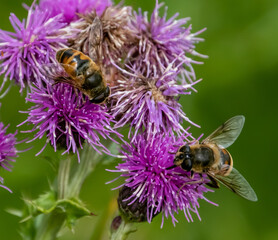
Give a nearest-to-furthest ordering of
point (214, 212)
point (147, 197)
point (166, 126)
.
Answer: point (147, 197) → point (166, 126) → point (214, 212)

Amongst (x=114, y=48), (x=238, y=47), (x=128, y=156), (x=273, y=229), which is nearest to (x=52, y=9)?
(x=114, y=48)

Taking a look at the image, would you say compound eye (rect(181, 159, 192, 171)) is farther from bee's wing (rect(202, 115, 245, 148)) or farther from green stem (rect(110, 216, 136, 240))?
green stem (rect(110, 216, 136, 240))

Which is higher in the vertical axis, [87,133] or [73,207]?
[87,133]

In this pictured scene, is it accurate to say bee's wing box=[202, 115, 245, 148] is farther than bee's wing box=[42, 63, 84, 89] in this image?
Yes

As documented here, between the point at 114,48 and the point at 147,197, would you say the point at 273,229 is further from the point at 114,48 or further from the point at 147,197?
the point at 114,48

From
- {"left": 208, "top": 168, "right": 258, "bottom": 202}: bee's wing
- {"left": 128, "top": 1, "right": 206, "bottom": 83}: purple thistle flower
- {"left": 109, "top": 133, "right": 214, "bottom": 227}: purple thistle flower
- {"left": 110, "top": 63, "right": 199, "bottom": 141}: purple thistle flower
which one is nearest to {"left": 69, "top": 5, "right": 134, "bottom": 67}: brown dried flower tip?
{"left": 128, "top": 1, "right": 206, "bottom": 83}: purple thistle flower

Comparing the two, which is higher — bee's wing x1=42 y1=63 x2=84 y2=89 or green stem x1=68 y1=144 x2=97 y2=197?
bee's wing x1=42 y1=63 x2=84 y2=89

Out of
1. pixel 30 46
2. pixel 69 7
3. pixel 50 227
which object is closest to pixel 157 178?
pixel 50 227
